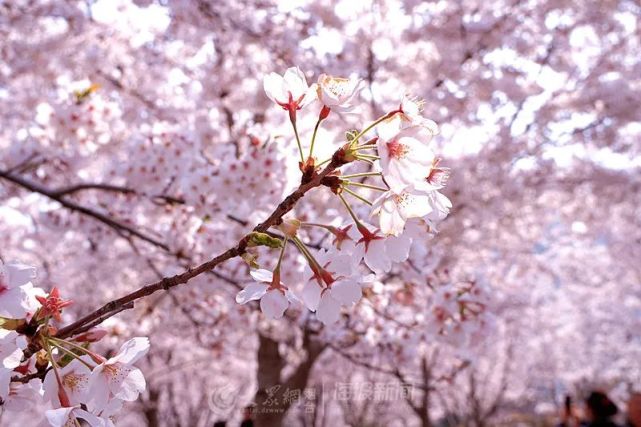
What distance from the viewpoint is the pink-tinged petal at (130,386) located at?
3.92ft

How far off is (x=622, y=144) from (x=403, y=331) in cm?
772

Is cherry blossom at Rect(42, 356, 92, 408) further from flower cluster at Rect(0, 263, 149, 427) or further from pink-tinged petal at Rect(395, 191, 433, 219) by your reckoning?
pink-tinged petal at Rect(395, 191, 433, 219)

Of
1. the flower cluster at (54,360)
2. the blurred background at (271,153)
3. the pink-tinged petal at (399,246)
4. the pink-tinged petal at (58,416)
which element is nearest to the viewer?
the pink-tinged petal at (58,416)

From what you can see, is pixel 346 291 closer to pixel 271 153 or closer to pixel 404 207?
pixel 404 207

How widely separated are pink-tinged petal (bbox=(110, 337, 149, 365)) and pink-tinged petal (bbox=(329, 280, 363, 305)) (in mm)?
426

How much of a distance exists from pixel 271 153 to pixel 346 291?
2.11 meters

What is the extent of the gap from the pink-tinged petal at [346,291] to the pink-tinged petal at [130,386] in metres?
0.46

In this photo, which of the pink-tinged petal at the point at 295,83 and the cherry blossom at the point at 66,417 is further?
the pink-tinged petal at the point at 295,83

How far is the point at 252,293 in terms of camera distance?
1254mm

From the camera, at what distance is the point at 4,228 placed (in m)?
9.94

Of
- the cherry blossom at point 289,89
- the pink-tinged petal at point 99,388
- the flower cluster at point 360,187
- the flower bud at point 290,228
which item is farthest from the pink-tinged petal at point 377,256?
the pink-tinged petal at point 99,388

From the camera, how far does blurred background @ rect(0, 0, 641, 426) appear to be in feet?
12.0

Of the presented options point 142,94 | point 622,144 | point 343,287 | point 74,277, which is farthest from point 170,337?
point 343,287

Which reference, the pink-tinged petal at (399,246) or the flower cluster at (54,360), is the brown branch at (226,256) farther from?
the pink-tinged petal at (399,246)
